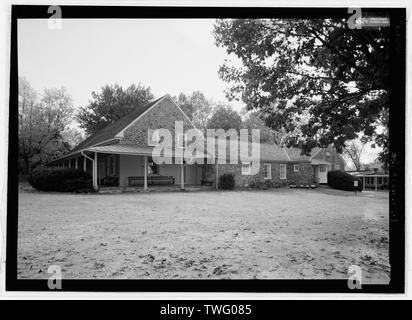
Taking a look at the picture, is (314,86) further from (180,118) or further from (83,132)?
(83,132)

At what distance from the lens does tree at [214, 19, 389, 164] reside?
2783 mm

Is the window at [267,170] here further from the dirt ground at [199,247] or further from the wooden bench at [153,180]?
the dirt ground at [199,247]

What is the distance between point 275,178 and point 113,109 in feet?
52.8

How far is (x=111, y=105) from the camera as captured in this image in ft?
70.9

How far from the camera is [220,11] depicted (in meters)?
2.11

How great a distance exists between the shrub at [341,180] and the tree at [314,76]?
49.4ft

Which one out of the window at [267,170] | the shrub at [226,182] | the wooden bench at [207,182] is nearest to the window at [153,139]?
the wooden bench at [207,182]

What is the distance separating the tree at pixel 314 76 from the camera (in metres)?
2.78

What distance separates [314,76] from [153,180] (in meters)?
12.8

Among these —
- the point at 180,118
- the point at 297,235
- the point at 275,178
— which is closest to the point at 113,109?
the point at 180,118

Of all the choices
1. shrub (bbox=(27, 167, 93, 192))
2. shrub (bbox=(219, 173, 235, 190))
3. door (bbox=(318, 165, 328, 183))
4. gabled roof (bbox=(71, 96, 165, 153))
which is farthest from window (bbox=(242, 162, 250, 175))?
shrub (bbox=(27, 167, 93, 192))

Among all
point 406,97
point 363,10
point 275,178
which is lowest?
point 275,178

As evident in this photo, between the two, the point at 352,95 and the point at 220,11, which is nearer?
the point at 220,11
